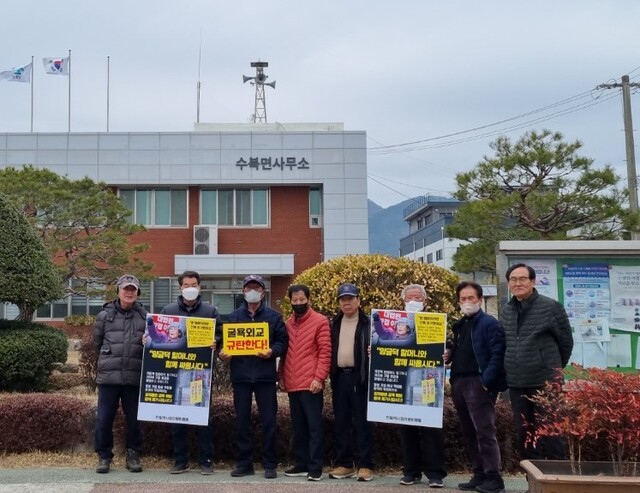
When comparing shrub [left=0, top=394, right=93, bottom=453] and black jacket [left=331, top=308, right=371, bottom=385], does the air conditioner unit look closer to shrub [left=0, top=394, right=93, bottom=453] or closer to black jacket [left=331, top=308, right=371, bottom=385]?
shrub [left=0, top=394, right=93, bottom=453]

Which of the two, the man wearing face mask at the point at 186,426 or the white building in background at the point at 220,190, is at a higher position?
the white building in background at the point at 220,190

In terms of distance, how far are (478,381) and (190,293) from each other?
2.79m

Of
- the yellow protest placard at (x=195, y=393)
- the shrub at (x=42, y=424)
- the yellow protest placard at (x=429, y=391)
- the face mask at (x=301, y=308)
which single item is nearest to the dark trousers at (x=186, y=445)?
the yellow protest placard at (x=195, y=393)

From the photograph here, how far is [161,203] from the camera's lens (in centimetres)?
3178

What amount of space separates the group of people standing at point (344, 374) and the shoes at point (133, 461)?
11 mm

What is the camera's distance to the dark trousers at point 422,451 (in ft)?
21.5

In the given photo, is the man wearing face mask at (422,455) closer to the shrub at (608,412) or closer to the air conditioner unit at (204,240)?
the shrub at (608,412)

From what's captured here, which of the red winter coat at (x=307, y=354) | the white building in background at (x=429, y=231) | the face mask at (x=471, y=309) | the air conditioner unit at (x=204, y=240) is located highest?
the white building in background at (x=429, y=231)

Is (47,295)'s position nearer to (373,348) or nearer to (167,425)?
(167,425)

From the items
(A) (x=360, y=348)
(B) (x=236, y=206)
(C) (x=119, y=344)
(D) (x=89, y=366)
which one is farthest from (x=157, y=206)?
(A) (x=360, y=348)

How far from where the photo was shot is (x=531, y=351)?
19.7 ft

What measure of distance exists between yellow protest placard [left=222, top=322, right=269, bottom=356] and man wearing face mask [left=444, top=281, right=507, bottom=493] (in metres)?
1.74

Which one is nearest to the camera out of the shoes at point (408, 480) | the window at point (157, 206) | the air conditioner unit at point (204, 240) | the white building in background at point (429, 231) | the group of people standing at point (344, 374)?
the group of people standing at point (344, 374)

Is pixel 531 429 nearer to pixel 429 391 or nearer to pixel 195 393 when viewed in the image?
pixel 429 391
